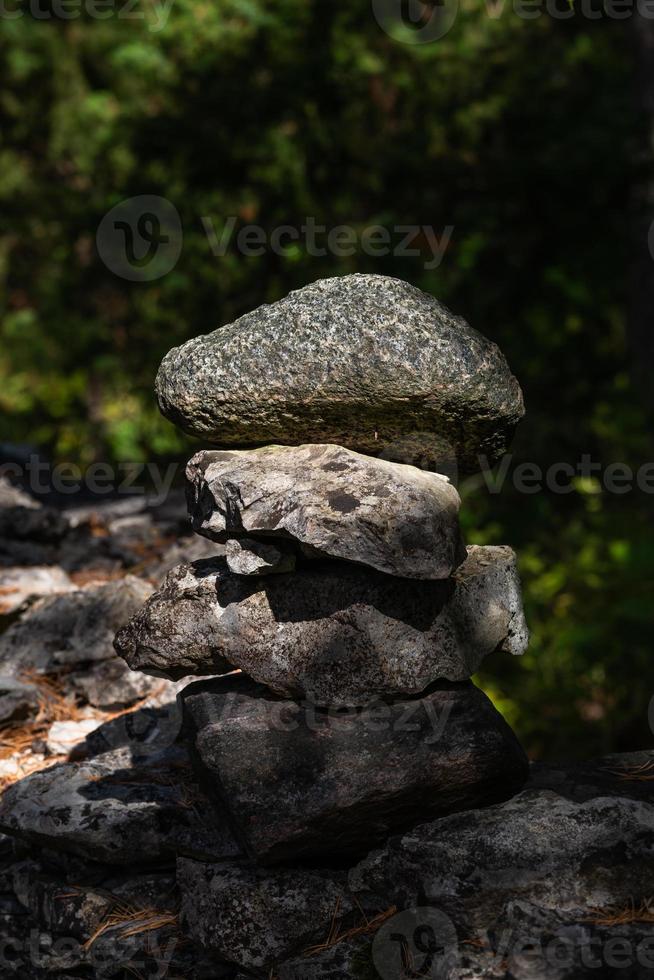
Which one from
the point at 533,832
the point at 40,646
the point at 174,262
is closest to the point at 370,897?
the point at 533,832

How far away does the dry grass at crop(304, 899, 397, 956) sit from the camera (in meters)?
3.33

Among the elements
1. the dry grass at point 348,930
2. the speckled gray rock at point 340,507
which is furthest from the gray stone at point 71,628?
the dry grass at point 348,930

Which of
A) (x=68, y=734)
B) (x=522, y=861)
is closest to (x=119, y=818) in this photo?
(x=68, y=734)

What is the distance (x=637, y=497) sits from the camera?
9797mm

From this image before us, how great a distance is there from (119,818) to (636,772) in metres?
1.94

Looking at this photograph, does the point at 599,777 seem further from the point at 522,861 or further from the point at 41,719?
the point at 41,719

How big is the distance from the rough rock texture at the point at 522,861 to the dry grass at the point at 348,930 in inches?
2.1

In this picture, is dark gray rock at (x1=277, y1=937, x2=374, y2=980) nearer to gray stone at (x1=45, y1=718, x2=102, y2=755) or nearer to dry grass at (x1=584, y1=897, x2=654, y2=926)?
dry grass at (x1=584, y1=897, x2=654, y2=926)

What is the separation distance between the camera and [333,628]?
3.43 meters

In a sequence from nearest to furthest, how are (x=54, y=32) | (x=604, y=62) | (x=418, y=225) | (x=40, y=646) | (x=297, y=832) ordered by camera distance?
(x=297, y=832) < (x=40, y=646) < (x=418, y=225) < (x=604, y=62) < (x=54, y=32)

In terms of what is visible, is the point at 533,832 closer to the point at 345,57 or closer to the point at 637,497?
the point at 637,497

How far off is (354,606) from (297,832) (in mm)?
757

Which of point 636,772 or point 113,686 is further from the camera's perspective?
point 113,686

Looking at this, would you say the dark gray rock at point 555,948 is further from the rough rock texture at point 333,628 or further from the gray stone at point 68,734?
the gray stone at point 68,734
